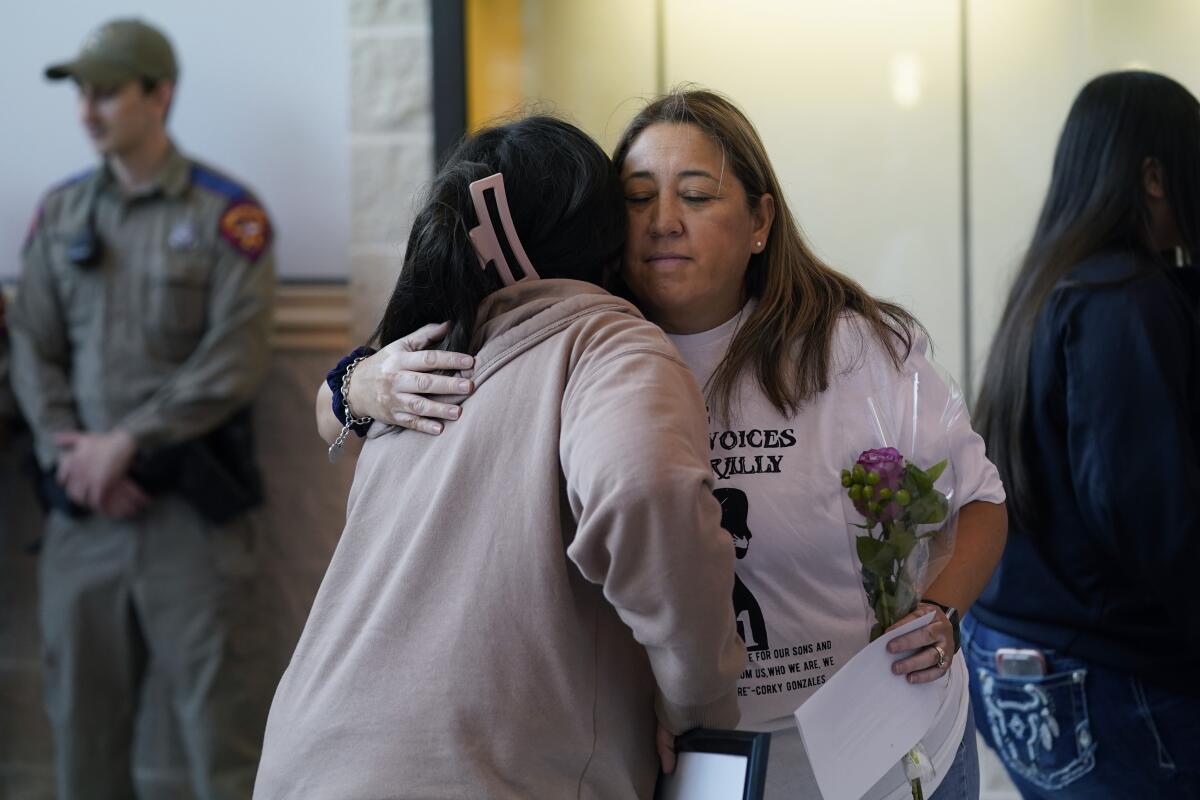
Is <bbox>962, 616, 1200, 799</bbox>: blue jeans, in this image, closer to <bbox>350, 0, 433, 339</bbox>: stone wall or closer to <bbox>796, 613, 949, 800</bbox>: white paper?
<bbox>796, 613, 949, 800</bbox>: white paper

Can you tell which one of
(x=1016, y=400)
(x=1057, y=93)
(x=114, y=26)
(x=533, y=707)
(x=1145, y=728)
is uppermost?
(x=114, y=26)

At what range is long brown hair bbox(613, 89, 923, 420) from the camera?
165 cm

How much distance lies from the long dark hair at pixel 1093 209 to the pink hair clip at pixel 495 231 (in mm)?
986

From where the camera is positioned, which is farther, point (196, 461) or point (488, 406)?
point (196, 461)

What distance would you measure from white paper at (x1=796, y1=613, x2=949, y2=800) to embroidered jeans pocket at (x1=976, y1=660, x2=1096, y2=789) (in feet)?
1.85

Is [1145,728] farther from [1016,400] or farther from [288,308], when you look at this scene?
[288,308]

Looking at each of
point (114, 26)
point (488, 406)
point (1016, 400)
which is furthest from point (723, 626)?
point (114, 26)

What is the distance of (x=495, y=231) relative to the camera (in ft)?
4.78

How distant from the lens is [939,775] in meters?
1.65

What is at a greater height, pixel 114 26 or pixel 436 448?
pixel 114 26

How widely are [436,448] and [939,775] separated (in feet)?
2.58

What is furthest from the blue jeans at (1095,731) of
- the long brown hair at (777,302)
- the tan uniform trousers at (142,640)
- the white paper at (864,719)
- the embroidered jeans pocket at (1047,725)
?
the tan uniform trousers at (142,640)

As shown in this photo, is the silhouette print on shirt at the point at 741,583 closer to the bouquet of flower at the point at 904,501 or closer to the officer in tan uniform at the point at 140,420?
the bouquet of flower at the point at 904,501

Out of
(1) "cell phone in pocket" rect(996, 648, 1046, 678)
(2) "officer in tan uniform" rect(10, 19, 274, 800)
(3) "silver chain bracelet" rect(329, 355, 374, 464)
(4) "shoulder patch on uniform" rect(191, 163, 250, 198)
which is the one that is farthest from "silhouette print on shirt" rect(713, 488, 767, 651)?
→ (4) "shoulder patch on uniform" rect(191, 163, 250, 198)
